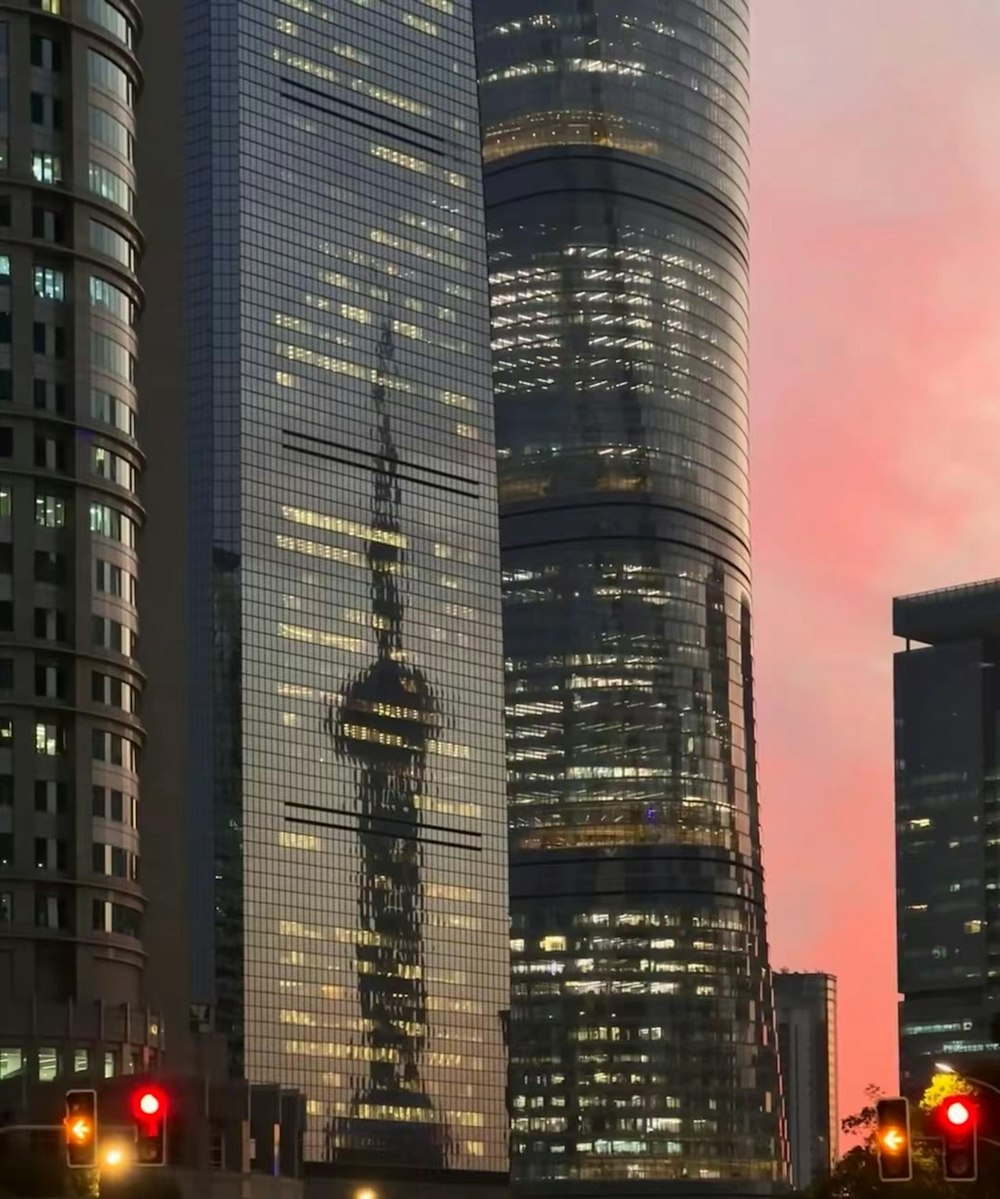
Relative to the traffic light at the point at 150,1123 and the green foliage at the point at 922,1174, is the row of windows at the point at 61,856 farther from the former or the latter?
the traffic light at the point at 150,1123

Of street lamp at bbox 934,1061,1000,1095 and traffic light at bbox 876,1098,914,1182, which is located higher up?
street lamp at bbox 934,1061,1000,1095

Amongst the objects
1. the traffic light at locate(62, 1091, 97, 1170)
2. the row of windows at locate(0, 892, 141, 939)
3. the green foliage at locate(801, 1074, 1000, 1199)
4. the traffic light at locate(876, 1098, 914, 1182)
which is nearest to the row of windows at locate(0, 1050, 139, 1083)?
the row of windows at locate(0, 892, 141, 939)

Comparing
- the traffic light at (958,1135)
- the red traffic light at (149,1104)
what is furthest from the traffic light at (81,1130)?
the traffic light at (958,1135)

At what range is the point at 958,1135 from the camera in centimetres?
6838

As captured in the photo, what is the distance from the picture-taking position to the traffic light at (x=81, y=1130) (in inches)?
2793

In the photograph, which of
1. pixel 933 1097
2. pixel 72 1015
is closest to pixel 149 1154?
pixel 933 1097

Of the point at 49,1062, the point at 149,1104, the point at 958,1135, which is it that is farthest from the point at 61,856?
the point at 958,1135

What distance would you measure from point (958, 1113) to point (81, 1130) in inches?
840

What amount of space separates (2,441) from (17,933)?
3395 cm

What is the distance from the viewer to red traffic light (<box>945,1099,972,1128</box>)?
224ft

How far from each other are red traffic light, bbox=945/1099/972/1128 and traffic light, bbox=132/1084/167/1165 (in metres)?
19.3

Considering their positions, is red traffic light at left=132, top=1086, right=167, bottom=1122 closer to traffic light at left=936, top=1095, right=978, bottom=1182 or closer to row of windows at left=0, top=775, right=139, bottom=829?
traffic light at left=936, top=1095, right=978, bottom=1182

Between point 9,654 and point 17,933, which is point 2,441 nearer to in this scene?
point 9,654

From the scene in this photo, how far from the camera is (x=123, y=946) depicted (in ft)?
650
